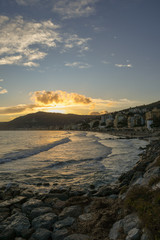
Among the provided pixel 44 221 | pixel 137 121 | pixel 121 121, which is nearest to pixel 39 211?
pixel 44 221

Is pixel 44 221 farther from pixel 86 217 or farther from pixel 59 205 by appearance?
pixel 59 205

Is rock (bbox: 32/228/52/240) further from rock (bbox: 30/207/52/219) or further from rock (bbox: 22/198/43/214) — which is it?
rock (bbox: 22/198/43/214)

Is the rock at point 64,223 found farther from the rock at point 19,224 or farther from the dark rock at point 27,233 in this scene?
the rock at point 19,224

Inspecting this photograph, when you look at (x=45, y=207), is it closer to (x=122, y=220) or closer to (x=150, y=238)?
(x=122, y=220)

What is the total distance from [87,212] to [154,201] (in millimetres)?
2595

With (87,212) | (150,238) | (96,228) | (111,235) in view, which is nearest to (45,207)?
(87,212)

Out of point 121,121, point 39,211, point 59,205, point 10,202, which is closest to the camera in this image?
point 39,211

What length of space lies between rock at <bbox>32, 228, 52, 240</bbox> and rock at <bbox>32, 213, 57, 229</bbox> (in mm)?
348

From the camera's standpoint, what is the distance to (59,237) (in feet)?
16.5

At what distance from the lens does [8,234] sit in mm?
5223

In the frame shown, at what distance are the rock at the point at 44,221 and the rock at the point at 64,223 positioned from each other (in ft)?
0.78

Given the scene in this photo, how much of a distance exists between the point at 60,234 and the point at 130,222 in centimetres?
202

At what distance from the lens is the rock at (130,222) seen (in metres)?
4.58

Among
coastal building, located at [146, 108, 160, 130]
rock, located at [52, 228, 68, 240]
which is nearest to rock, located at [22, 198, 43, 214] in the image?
rock, located at [52, 228, 68, 240]
